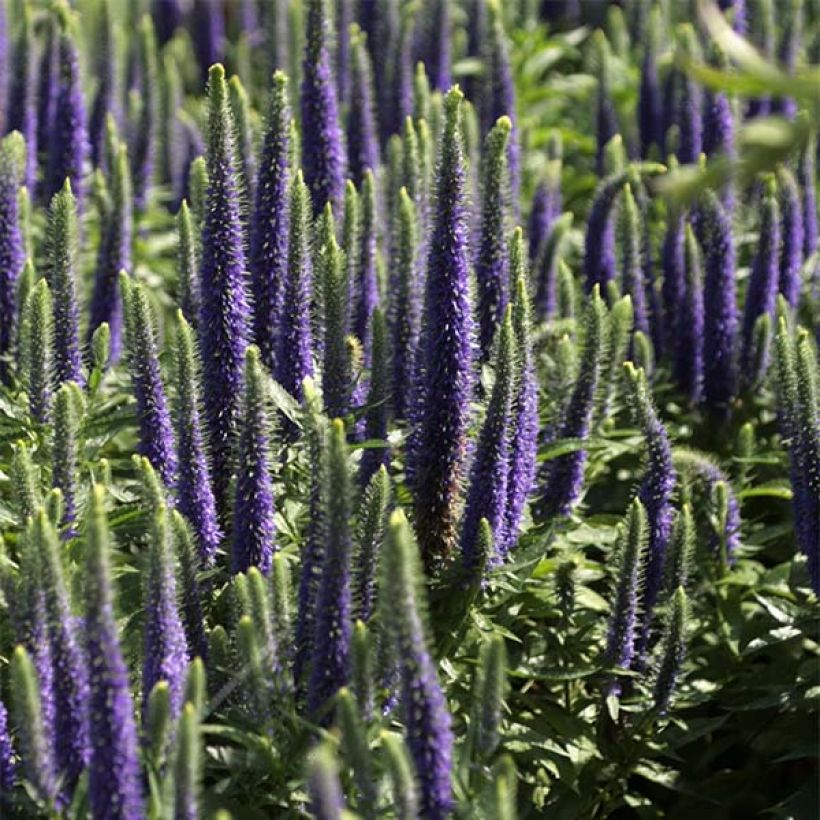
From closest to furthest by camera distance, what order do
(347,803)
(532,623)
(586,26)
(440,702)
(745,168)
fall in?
(745,168), (440,702), (347,803), (532,623), (586,26)

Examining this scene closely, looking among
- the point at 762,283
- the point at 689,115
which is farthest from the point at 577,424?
the point at 689,115

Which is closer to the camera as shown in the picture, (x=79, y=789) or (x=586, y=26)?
(x=79, y=789)

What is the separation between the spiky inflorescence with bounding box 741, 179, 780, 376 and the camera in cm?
641

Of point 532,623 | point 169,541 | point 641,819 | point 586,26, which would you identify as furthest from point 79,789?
point 586,26

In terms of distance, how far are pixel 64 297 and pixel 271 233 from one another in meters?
0.76

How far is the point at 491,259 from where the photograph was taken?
524 cm

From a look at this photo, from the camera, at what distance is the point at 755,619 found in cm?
575

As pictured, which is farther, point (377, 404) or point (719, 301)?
point (719, 301)

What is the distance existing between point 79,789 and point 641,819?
8.69 ft

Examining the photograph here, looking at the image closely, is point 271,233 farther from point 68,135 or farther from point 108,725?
point 68,135

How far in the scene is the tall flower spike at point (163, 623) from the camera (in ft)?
11.9

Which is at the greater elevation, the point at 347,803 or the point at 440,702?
the point at 440,702

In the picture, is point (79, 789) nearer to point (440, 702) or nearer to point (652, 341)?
point (440, 702)

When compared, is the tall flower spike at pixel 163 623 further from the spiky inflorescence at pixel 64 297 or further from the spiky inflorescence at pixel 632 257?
the spiky inflorescence at pixel 632 257
